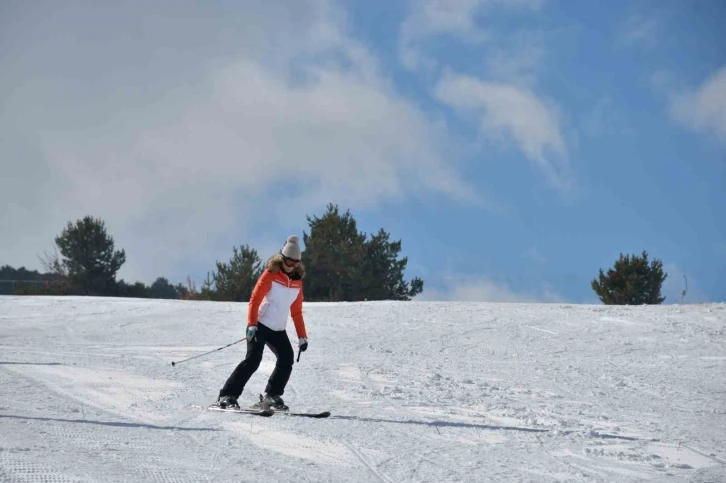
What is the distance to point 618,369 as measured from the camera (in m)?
12.7

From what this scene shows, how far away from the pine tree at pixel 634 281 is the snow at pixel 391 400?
22828 mm

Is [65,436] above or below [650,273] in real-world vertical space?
below

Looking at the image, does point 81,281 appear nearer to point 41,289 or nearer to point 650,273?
point 41,289

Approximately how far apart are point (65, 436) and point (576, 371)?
8450 millimetres

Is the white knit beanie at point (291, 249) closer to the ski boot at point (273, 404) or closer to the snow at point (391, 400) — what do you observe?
the ski boot at point (273, 404)

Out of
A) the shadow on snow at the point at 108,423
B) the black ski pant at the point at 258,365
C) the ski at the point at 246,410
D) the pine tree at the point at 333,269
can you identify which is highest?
the pine tree at the point at 333,269

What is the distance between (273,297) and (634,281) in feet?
119

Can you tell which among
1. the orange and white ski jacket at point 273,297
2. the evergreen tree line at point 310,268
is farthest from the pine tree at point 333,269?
the orange and white ski jacket at point 273,297

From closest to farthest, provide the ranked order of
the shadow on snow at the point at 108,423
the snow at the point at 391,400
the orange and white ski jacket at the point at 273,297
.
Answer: the snow at the point at 391,400 → the shadow on snow at the point at 108,423 → the orange and white ski jacket at the point at 273,297

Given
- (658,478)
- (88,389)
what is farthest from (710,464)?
(88,389)

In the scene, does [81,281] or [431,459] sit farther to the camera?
[81,281]

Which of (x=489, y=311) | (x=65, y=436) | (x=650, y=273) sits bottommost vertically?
(x=65, y=436)

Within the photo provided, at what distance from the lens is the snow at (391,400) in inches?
220

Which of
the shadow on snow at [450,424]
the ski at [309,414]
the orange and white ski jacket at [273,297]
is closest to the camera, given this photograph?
the shadow on snow at [450,424]
